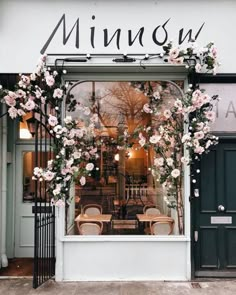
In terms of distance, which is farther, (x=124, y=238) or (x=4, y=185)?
(x=4, y=185)

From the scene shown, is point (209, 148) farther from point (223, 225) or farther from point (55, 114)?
point (55, 114)

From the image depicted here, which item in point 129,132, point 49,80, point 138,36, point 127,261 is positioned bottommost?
point 127,261

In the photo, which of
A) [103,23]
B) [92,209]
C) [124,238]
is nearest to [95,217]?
[92,209]

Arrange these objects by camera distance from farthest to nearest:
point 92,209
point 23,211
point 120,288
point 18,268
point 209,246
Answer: point 23,211 < point 18,268 < point 92,209 < point 209,246 < point 120,288

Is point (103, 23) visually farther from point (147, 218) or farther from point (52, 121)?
point (147, 218)

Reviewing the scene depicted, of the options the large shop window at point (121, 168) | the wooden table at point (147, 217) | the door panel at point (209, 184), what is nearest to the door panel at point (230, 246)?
the door panel at point (209, 184)

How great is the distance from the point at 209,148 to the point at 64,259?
3.09m

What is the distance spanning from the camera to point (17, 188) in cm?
753

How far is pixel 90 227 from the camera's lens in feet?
20.9

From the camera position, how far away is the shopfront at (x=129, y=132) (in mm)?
5934

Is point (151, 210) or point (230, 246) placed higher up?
point (151, 210)

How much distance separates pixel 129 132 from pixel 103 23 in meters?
1.93

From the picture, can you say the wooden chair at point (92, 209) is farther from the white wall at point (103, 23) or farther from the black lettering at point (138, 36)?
the black lettering at point (138, 36)

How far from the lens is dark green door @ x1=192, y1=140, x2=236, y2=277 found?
6156mm
